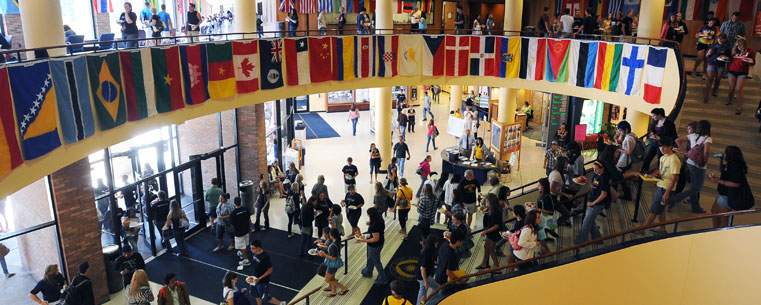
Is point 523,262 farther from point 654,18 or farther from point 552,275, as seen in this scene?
point 654,18

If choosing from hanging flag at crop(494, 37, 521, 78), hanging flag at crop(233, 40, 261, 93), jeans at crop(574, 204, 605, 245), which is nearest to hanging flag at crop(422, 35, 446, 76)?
hanging flag at crop(494, 37, 521, 78)

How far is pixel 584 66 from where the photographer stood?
1588 centimetres

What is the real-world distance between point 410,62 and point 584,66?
17.9 ft

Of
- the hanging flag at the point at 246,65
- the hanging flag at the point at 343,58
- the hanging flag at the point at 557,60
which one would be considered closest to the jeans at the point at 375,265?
the hanging flag at the point at 246,65

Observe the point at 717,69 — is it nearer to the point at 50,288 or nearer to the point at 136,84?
the point at 136,84

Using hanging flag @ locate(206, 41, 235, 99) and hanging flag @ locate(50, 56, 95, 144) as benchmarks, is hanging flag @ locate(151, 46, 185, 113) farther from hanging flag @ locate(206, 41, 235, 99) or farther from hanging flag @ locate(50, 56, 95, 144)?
hanging flag @ locate(50, 56, 95, 144)

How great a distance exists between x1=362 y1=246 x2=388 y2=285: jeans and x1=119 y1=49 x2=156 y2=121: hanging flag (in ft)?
17.5

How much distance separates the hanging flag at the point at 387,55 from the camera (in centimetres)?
1738

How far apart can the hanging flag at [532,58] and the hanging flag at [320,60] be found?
6271mm

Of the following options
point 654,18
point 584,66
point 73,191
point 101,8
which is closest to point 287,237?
point 73,191

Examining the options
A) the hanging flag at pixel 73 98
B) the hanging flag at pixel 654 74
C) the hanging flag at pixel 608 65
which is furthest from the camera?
the hanging flag at pixel 608 65

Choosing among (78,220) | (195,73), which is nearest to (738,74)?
(195,73)

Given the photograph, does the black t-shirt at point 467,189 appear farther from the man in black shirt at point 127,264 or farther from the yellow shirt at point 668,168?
the man in black shirt at point 127,264

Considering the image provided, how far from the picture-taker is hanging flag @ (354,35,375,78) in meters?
16.8
